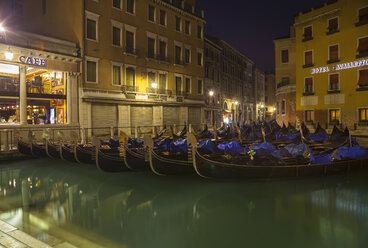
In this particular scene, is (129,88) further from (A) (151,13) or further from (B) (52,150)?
(B) (52,150)

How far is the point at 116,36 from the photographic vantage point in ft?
55.6

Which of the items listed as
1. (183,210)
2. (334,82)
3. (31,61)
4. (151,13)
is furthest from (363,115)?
(31,61)

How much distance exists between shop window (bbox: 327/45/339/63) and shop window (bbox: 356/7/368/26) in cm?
184

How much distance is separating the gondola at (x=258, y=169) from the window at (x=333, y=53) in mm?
11896

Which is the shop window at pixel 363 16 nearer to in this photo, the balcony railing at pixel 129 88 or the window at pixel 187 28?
the window at pixel 187 28

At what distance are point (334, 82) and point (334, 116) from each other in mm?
2264

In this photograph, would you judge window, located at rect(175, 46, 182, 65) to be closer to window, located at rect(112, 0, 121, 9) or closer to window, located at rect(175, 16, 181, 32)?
window, located at rect(175, 16, 181, 32)

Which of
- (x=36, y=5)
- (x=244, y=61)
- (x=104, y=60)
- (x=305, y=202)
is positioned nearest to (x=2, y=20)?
(x=36, y=5)

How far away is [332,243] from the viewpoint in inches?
174

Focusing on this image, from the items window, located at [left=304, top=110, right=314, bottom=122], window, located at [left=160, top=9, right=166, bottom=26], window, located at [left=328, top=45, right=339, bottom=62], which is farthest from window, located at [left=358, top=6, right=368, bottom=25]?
window, located at [left=160, top=9, right=166, bottom=26]

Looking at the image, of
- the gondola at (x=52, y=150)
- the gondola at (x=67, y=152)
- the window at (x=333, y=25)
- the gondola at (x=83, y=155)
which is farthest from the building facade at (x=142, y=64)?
the window at (x=333, y=25)

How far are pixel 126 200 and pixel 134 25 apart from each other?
13.9 m

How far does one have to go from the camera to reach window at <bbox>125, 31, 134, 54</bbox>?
17.3 m

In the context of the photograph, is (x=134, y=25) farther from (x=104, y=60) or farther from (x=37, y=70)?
(x=37, y=70)
